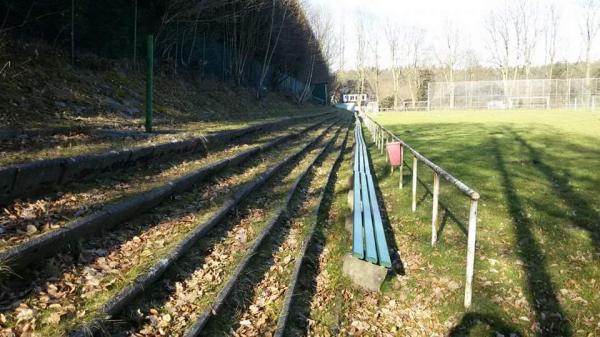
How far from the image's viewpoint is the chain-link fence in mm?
63562

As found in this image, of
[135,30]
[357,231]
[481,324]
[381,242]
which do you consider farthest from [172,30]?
[481,324]

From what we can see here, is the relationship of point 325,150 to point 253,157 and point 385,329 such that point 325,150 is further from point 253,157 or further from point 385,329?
point 385,329

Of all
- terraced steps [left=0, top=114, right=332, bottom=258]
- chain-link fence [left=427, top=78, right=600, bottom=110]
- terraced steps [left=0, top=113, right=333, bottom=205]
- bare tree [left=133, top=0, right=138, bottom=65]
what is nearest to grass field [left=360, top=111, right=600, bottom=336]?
terraced steps [left=0, top=114, right=332, bottom=258]

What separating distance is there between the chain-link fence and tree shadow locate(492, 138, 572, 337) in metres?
63.0

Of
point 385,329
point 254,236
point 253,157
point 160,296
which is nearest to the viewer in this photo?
point 160,296

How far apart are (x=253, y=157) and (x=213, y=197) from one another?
3517mm

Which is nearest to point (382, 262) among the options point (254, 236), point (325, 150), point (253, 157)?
point (254, 236)

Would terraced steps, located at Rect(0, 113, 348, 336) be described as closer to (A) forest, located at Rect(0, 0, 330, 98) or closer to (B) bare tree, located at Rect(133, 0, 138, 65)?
(A) forest, located at Rect(0, 0, 330, 98)

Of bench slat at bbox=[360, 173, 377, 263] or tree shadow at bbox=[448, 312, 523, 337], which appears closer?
tree shadow at bbox=[448, 312, 523, 337]

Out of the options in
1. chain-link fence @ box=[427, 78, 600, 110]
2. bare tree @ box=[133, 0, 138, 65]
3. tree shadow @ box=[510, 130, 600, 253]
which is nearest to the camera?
tree shadow @ box=[510, 130, 600, 253]

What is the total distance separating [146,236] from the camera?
451 centimetres

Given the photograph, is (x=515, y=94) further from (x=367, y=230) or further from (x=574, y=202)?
(x=367, y=230)

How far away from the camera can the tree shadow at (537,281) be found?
13.2 ft

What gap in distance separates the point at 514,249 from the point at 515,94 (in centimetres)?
6852
